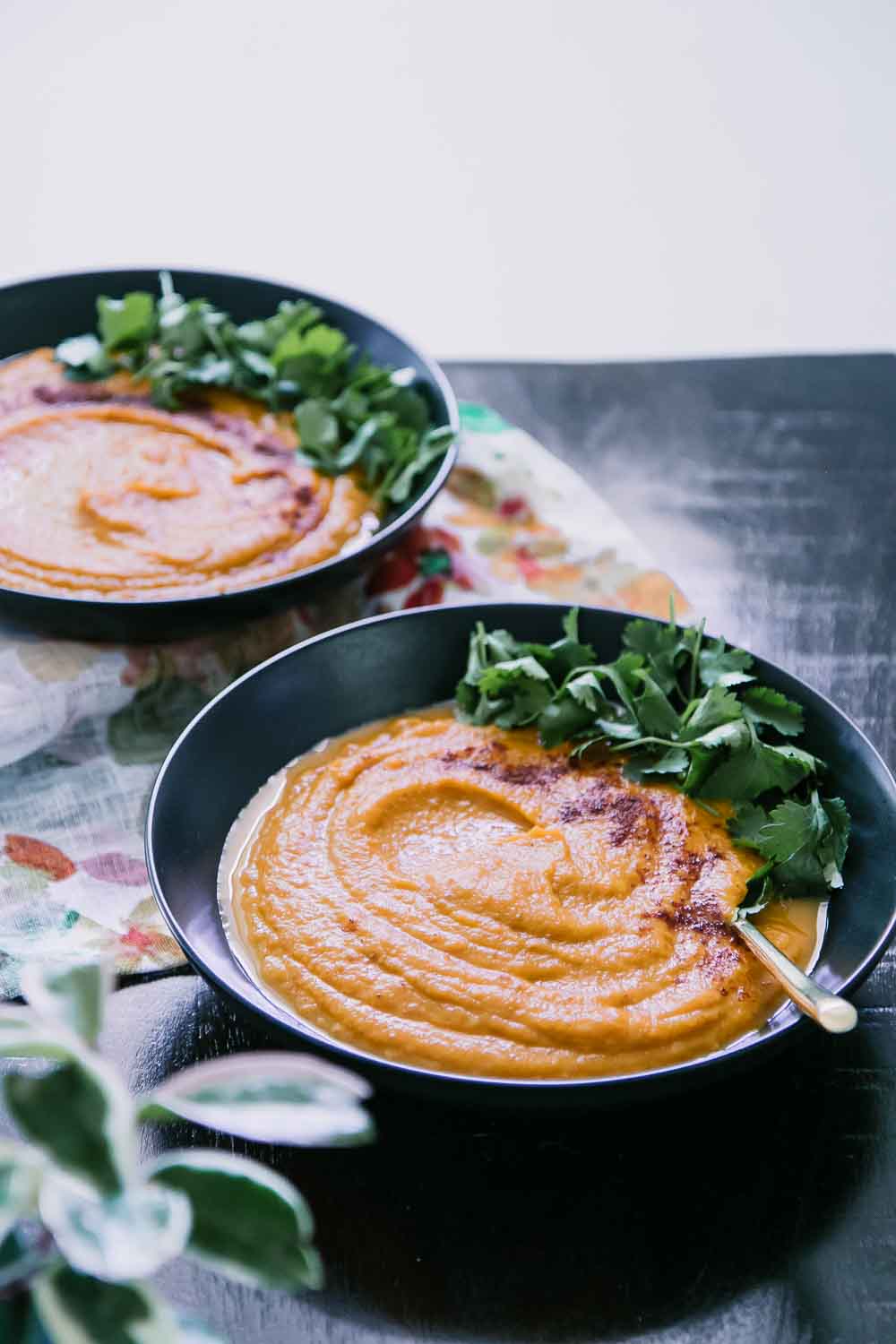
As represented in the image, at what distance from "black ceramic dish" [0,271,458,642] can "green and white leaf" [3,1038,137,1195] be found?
153 cm

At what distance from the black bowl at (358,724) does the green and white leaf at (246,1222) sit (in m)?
0.53

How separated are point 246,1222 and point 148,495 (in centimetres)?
222

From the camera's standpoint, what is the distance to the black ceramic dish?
2648 millimetres

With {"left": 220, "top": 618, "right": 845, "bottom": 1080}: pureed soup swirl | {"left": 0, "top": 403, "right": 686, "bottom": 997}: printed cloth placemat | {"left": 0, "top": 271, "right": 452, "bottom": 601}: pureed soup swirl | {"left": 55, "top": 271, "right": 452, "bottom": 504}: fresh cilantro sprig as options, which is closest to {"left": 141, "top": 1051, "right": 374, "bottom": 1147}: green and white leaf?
{"left": 220, "top": 618, "right": 845, "bottom": 1080}: pureed soup swirl

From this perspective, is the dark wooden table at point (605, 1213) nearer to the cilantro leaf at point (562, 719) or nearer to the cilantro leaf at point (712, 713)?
the cilantro leaf at point (712, 713)

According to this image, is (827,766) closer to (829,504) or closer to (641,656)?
(641,656)

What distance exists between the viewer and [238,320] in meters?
3.83

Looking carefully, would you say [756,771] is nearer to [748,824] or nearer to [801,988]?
[748,824]

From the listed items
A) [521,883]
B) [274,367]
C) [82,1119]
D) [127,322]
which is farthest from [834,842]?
[127,322]

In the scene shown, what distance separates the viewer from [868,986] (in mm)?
2236

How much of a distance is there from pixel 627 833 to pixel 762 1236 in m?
0.68

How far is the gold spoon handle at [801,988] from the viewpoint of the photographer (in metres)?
1.81

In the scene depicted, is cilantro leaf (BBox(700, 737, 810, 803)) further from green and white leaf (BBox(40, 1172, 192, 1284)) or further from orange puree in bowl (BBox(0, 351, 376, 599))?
green and white leaf (BBox(40, 1172, 192, 1284))

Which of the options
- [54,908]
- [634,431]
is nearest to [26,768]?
[54,908]
